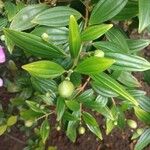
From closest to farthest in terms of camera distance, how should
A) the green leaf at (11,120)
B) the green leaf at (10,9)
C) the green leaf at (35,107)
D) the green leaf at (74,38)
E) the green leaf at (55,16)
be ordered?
the green leaf at (74,38)
the green leaf at (55,16)
the green leaf at (10,9)
the green leaf at (35,107)
the green leaf at (11,120)

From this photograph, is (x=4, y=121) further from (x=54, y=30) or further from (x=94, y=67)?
(x=94, y=67)

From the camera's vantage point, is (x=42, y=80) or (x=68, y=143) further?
(x=68, y=143)

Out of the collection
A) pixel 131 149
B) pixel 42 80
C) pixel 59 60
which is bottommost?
pixel 131 149

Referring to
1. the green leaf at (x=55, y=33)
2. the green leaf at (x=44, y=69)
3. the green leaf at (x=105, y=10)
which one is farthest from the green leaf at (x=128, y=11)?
the green leaf at (x=44, y=69)

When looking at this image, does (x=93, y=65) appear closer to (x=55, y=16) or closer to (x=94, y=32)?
(x=94, y=32)

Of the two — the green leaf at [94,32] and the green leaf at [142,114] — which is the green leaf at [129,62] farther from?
the green leaf at [142,114]

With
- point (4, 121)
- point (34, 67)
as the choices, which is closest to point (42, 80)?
point (34, 67)
